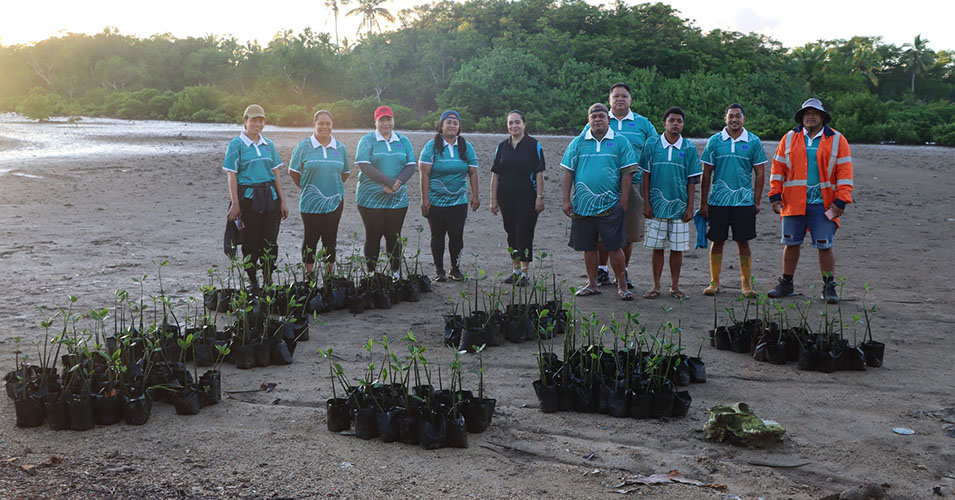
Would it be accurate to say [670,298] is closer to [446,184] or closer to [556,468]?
[446,184]

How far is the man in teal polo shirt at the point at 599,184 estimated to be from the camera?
7137mm

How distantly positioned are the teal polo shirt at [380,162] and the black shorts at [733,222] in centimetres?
297

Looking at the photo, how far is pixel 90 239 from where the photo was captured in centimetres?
1066

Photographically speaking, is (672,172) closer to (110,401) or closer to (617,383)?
(617,383)

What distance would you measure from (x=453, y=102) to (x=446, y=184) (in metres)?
26.6

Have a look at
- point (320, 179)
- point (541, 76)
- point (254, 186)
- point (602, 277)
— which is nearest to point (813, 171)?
point (602, 277)

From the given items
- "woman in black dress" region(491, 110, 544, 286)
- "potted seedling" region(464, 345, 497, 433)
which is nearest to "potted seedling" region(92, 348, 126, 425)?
"potted seedling" region(464, 345, 497, 433)

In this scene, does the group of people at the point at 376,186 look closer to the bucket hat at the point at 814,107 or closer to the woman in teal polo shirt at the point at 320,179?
the woman in teal polo shirt at the point at 320,179

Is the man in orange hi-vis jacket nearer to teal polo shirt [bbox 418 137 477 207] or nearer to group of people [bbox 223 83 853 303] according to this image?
group of people [bbox 223 83 853 303]

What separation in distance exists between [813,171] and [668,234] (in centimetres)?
141

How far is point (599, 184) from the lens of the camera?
23.5 feet

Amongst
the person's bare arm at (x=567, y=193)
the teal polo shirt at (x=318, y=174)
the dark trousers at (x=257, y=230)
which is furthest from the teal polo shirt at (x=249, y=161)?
the person's bare arm at (x=567, y=193)

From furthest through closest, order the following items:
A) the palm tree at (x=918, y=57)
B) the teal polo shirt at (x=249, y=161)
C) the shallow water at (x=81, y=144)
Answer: the palm tree at (x=918, y=57) → the shallow water at (x=81, y=144) → the teal polo shirt at (x=249, y=161)

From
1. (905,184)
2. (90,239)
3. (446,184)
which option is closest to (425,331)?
(446,184)
